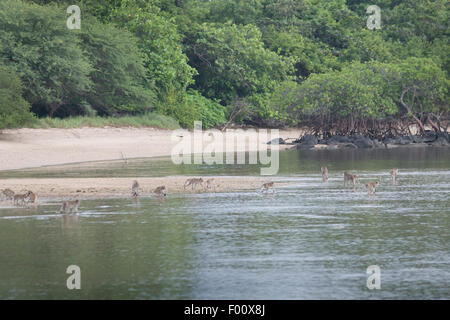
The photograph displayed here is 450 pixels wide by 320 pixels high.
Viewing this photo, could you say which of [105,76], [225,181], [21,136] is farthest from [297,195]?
[105,76]

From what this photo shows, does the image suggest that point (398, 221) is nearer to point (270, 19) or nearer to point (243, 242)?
point (243, 242)

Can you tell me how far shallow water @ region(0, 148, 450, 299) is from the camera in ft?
40.3

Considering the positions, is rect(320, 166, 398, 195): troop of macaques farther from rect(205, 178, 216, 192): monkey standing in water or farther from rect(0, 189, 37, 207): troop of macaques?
rect(0, 189, 37, 207): troop of macaques

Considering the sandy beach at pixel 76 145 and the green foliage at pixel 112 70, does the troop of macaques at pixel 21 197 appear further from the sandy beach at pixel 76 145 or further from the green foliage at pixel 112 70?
the green foliage at pixel 112 70

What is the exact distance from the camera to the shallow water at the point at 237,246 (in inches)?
484

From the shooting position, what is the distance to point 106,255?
14.8 m

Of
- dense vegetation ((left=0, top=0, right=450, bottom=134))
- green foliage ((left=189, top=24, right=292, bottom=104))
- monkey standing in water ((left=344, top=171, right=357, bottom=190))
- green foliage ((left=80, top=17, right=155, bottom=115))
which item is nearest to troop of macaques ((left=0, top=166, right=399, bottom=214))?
monkey standing in water ((left=344, top=171, right=357, bottom=190))

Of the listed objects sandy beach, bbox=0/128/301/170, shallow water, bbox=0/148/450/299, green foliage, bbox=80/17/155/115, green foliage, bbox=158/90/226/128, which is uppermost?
green foliage, bbox=80/17/155/115

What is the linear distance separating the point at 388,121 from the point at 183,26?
70.1ft

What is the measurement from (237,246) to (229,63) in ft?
193

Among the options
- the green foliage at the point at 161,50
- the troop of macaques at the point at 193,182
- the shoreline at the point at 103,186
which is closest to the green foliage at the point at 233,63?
the green foliage at the point at 161,50

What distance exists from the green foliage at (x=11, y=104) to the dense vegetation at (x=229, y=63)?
91 mm

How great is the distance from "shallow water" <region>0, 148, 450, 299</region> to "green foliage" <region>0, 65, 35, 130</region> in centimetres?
2379

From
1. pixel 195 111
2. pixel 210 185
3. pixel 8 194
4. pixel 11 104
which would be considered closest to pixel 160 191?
pixel 210 185
